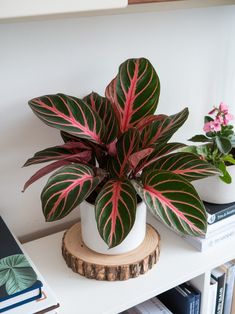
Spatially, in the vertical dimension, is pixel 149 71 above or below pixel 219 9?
below

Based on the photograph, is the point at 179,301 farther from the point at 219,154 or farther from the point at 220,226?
the point at 219,154

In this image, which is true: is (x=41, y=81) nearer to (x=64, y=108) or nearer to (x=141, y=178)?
(x=64, y=108)

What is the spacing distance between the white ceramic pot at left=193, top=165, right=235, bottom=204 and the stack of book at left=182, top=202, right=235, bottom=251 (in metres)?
0.01

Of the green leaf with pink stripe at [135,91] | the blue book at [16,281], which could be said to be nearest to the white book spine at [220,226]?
the green leaf with pink stripe at [135,91]

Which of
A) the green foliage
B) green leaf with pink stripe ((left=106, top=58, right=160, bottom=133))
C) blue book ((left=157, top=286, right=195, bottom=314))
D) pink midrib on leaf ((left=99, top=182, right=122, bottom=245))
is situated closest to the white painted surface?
green leaf with pink stripe ((left=106, top=58, right=160, bottom=133))

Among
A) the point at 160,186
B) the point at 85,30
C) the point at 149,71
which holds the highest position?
the point at 85,30

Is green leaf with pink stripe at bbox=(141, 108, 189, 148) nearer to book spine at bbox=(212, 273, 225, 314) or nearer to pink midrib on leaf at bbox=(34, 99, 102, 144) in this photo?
pink midrib on leaf at bbox=(34, 99, 102, 144)

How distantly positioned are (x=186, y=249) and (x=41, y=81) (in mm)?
551

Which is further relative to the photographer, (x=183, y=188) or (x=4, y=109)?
(x=4, y=109)

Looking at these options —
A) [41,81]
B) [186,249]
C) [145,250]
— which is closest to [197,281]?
[186,249]

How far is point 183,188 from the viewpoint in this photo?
3.07 ft

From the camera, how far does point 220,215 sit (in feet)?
3.74

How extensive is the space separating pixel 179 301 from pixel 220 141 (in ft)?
1.38

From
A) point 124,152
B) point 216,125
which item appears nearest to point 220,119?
point 216,125
